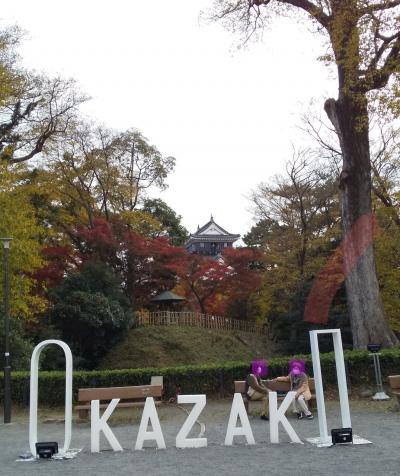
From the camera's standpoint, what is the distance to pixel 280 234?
2844 centimetres

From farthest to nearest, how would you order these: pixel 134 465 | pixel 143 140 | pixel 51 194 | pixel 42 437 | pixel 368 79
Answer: pixel 143 140, pixel 51 194, pixel 368 79, pixel 42 437, pixel 134 465

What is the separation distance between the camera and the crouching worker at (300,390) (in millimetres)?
9969

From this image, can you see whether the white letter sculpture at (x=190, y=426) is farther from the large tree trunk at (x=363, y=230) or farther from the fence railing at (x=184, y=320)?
the fence railing at (x=184, y=320)

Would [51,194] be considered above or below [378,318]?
above

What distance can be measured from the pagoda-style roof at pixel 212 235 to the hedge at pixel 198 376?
107ft

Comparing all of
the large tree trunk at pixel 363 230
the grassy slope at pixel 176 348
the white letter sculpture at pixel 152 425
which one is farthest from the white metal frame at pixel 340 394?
the grassy slope at pixel 176 348

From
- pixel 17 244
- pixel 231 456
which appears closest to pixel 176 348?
pixel 17 244

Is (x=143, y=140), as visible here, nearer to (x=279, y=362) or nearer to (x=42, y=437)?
(x=279, y=362)

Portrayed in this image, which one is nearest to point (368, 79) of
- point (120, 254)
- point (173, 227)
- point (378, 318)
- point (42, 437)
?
point (378, 318)

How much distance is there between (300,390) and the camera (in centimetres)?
1009

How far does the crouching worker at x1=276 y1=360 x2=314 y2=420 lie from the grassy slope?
1422 cm

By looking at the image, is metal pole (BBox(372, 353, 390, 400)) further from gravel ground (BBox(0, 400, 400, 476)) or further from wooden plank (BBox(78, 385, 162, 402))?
wooden plank (BBox(78, 385, 162, 402))

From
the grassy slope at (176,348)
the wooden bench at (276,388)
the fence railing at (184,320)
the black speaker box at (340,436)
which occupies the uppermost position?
the fence railing at (184,320)

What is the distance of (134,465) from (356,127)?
10530mm
